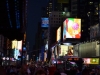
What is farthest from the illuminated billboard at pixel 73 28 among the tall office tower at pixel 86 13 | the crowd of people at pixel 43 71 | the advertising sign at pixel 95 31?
the crowd of people at pixel 43 71

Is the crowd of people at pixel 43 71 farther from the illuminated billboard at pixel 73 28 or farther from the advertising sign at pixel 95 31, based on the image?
the illuminated billboard at pixel 73 28

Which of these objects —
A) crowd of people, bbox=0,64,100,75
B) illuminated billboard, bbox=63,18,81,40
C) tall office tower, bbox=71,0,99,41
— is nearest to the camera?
crowd of people, bbox=0,64,100,75

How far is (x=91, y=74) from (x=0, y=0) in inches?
1000

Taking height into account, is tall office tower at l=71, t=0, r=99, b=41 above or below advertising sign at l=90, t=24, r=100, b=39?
above

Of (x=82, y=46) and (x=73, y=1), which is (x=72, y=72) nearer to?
(x=82, y=46)

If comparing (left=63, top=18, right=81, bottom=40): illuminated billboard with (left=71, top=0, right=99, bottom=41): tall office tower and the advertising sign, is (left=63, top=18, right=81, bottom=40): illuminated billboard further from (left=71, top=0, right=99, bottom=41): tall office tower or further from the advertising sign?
(left=71, top=0, right=99, bottom=41): tall office tower

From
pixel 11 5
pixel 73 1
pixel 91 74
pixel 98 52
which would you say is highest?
pixel 73 1

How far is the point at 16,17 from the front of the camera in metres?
58.4

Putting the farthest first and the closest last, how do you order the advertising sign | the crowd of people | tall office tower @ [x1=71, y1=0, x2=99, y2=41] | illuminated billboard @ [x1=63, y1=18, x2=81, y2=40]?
tall office tower @ [x1=71, y1=0, x2=99, y2=41]
illuminated billboard @ [x1=63, y1=18, x2=81, y2=40]
the advertising sign
the crowd of people

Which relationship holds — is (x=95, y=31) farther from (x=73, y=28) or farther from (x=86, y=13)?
(x=86, y=13)

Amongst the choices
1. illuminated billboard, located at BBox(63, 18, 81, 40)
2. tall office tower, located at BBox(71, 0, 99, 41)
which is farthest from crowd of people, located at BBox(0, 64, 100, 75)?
tall office tower, located at BBox(71, 0, 99, 41)

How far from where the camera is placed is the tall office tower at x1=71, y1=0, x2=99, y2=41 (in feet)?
526

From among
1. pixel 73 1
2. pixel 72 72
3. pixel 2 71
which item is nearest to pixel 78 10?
pixel 73 1

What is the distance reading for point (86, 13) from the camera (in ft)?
556
